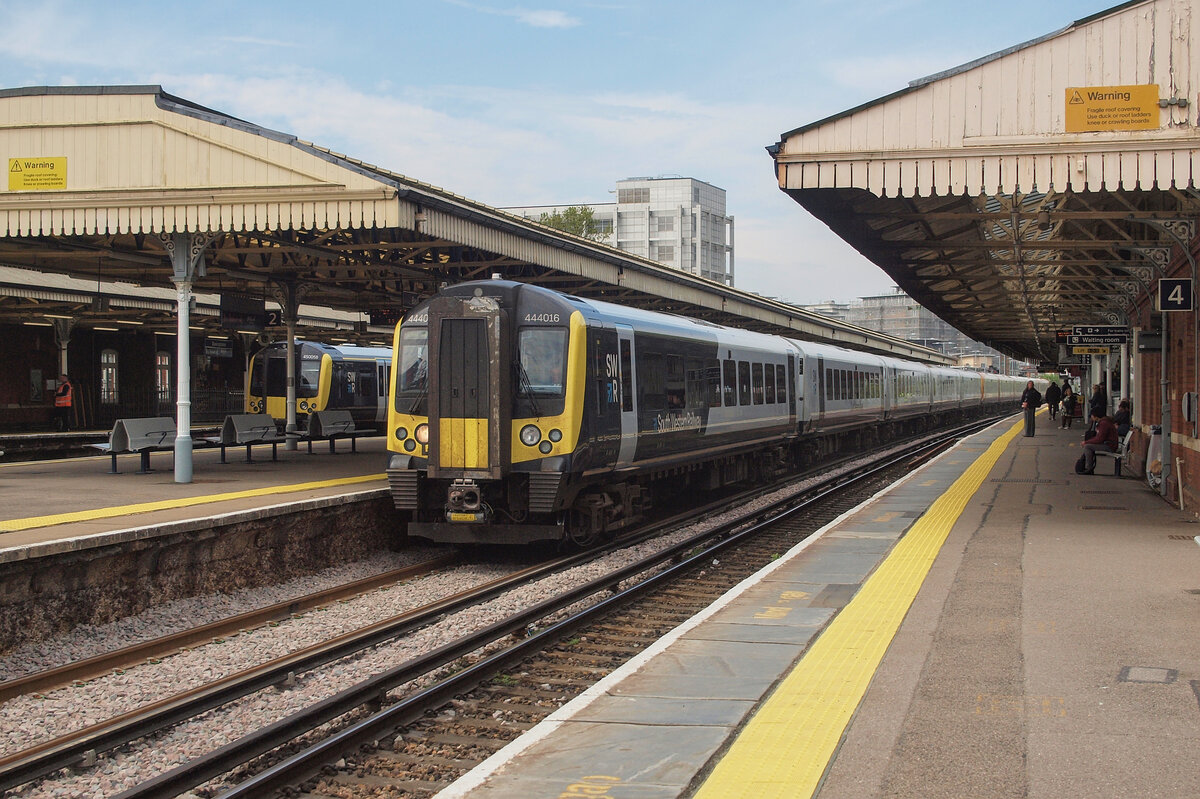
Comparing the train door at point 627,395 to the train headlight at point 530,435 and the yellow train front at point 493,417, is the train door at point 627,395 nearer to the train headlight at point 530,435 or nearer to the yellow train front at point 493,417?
the yellow train front at point 493,417

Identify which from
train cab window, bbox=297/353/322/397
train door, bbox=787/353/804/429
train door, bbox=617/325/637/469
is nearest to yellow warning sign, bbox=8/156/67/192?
train door, bbox=617/325/637/469

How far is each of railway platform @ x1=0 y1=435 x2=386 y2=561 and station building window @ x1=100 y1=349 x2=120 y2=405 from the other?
1805cm

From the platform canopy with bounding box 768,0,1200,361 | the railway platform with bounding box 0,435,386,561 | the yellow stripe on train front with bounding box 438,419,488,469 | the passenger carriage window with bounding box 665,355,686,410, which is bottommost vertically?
the railway platform with bounding box 0,435,386,561

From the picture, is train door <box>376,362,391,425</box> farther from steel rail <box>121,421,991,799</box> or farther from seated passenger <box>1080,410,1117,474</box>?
steel rail <box>121,421,991,799</box>

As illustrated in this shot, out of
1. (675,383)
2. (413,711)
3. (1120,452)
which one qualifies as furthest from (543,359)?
(1120,452)

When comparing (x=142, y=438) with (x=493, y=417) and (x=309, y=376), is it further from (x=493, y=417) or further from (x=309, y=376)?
(x=309, y=376)

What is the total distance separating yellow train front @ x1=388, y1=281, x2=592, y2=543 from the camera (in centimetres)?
1139

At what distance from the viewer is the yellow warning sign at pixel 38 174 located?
46.6ft

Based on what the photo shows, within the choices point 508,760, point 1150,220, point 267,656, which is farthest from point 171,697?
point 1150,220

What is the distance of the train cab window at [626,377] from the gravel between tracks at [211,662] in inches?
71.0

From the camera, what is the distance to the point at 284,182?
1385cm

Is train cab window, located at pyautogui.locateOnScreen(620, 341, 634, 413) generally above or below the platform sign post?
below

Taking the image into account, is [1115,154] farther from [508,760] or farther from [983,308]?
[983,308]

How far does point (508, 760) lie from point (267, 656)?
4.04m
